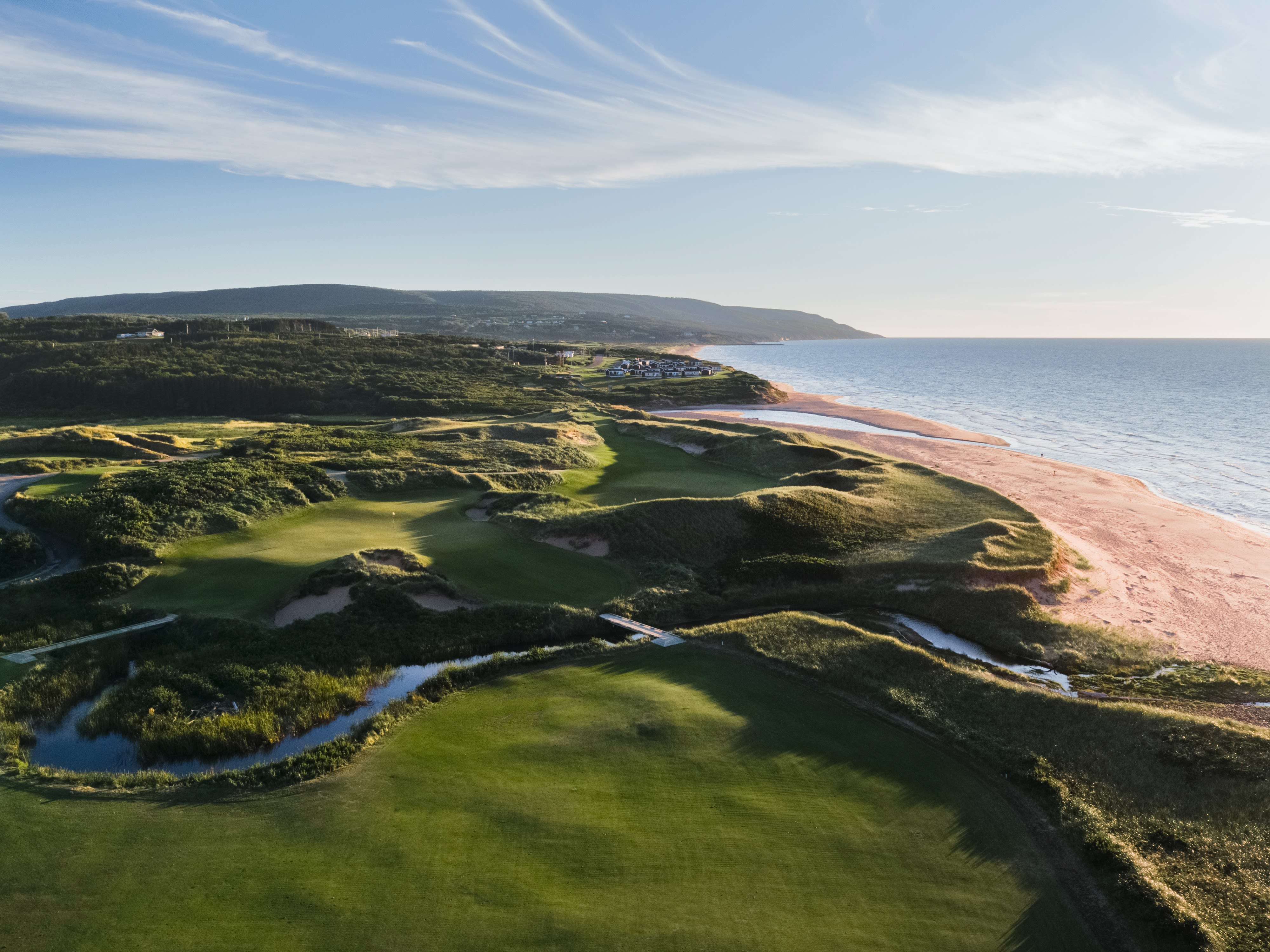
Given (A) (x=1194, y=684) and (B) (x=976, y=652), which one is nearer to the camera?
(A) (x=1194, y=684)

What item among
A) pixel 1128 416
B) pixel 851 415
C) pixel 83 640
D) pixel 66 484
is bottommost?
pixel 83 640

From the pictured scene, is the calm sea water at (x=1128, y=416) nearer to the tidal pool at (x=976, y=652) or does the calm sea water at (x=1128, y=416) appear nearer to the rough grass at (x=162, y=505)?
the tidal pool at (x=976, y=652)

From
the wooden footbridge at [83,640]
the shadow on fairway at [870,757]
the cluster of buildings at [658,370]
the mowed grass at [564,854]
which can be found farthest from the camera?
the cluster of buildings at [658,370]

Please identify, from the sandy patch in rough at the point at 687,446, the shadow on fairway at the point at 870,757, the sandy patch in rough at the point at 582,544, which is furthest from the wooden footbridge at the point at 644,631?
the sandy patch in rough at the point at 687,446

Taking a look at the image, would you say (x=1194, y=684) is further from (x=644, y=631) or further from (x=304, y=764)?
(x=304, y=764)

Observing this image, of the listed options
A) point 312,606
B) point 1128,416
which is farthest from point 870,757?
point 1128,416

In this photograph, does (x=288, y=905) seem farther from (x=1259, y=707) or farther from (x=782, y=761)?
(x=1259, y=707)

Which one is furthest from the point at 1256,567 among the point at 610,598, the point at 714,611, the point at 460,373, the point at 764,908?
the point at 460,373
